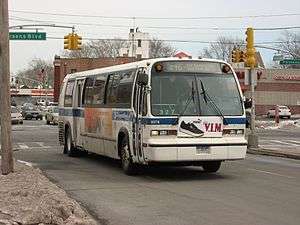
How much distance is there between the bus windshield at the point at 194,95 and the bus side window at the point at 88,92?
16.1ft

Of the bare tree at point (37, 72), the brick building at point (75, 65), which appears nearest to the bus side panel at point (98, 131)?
the brick building at point (75, 65)

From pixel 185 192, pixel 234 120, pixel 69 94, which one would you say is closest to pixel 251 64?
pixel 69 94

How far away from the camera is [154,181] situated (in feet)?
44.9

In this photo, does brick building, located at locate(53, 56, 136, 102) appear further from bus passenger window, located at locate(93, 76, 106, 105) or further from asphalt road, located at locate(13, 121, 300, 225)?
asphalt road, located at locate(13, 121, 300, 225)

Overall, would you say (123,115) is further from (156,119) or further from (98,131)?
(98,131)

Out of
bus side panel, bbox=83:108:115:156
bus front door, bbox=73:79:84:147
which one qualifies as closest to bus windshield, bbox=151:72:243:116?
bus side panel, bbox=83:108:115:156

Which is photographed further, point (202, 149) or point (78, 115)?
point (78, 115)

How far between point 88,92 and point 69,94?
238 centimetres

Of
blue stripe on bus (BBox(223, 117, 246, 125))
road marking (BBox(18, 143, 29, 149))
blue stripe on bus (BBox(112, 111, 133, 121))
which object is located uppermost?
blue stripe on bus (BBox(112, 111, 133, 121))

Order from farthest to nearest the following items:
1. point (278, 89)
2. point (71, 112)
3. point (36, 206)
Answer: point (278, 89) → point (71, 112) → point (36, 206)

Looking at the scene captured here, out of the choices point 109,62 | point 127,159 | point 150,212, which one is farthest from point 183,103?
point 109,62

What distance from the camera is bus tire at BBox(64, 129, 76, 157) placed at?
2041 centimetres

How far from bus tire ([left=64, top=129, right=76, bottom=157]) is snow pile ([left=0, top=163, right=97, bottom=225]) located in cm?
882

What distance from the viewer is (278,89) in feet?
258
